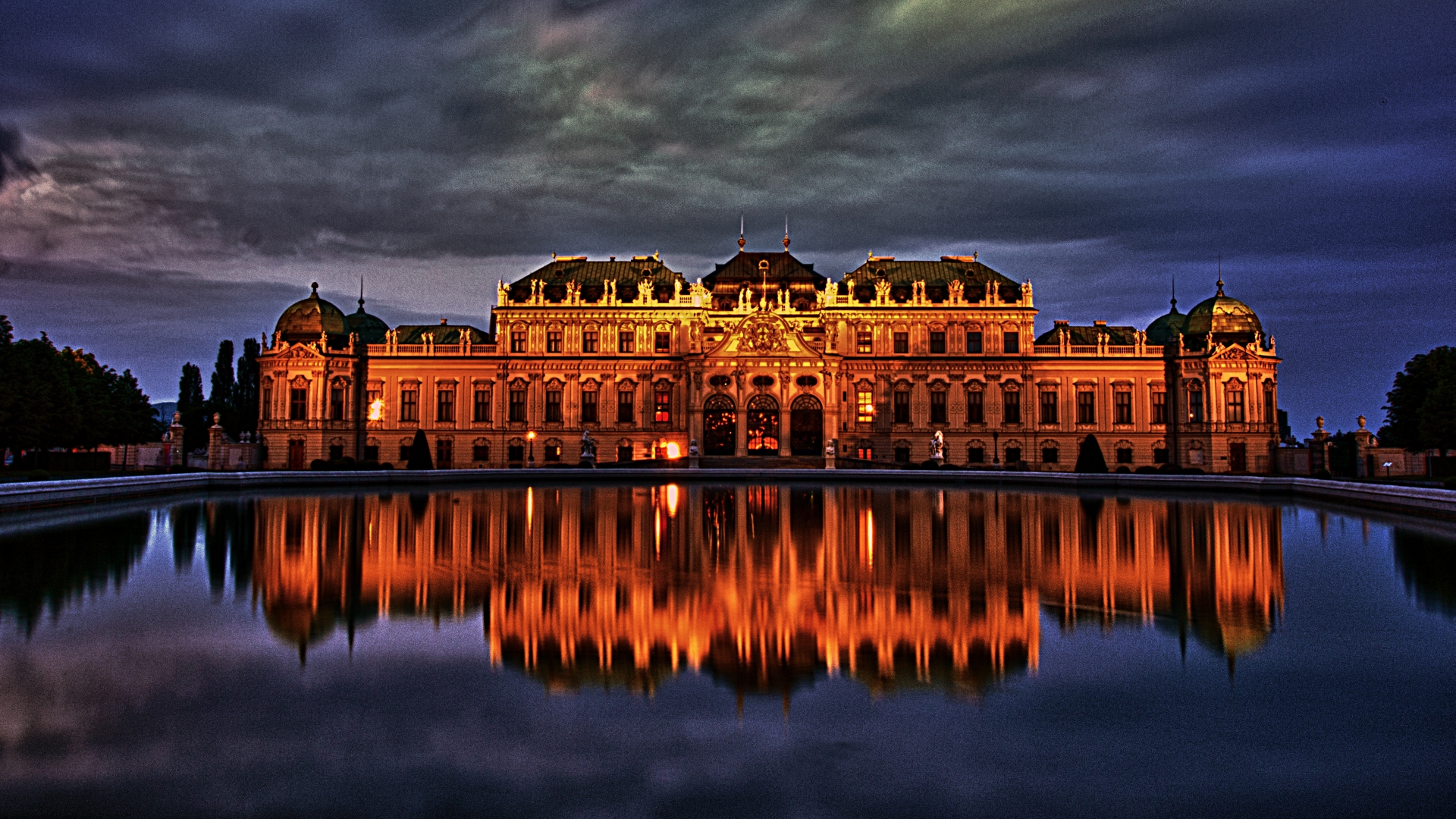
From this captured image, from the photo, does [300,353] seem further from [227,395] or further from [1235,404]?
[1235,404]

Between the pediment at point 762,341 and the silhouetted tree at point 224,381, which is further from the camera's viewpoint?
the silhouetted tree at point 224,381

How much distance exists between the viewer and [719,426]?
73.1 metres

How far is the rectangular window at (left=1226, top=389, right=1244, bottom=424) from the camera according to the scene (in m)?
74.1

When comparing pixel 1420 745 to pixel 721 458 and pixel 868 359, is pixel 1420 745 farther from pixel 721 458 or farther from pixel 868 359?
pixel 868 359

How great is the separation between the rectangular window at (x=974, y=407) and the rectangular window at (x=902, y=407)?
16.3 ft

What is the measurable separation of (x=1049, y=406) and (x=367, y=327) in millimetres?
63387

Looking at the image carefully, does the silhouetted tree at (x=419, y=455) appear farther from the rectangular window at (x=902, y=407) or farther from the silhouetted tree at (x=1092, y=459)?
the silhouetted tree at (x=1092, y=459)

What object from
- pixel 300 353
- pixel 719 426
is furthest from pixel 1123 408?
pixel 300 353

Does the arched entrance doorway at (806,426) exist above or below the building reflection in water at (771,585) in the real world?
above

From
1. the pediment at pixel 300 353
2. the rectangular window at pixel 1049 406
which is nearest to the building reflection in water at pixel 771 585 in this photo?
the rectangular window at pixel 1049 406

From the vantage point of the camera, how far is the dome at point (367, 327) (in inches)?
3376

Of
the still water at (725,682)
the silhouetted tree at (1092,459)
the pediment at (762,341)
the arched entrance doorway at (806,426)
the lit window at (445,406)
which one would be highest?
the pediment at (762,341)

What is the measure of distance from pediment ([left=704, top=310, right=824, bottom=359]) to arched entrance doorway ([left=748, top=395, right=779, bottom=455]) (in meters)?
3.75

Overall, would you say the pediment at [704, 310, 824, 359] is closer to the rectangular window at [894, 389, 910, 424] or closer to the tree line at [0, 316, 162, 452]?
the rectangular window at [894, 389, 910, 424]
